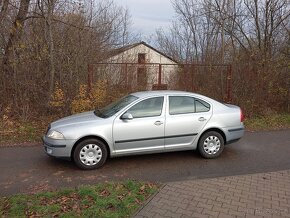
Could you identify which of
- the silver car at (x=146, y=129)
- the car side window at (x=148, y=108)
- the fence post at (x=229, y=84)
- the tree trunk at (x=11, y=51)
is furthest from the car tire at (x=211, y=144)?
the tree trunk at (x=11, y=51)

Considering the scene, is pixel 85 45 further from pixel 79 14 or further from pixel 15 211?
pixel 15 211

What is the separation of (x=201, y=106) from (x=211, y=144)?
806mm

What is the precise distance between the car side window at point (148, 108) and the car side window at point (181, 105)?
8.5 inches

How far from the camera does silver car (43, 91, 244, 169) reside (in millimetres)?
5551

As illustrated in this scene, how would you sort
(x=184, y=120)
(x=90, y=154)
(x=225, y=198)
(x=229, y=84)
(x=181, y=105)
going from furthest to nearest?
(x=229, y=84) < (x=181, y=105) < (x=184, y=120) < (x=90, y=154) < (x=225, y=198)

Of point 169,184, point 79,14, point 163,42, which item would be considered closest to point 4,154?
point 169,184

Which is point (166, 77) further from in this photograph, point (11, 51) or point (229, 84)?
point (11, 51)

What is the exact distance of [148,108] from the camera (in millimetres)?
5945

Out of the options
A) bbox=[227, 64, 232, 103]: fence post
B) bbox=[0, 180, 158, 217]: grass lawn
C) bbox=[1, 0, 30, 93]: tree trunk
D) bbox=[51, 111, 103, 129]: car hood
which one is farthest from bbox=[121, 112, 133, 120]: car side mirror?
bbox=[227, 64, 232, 103]: fence post

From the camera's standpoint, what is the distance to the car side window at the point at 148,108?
19.2 ft

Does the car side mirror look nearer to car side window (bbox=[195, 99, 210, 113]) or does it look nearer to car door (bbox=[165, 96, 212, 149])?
car door (bbox=[165, 96, 212, 149])

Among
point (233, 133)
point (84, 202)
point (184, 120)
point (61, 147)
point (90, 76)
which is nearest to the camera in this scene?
point (84, 202)

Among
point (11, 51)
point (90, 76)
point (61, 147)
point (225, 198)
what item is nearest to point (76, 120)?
point (61, 147)

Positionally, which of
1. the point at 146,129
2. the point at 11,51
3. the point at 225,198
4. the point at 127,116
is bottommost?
the point at 225,198
